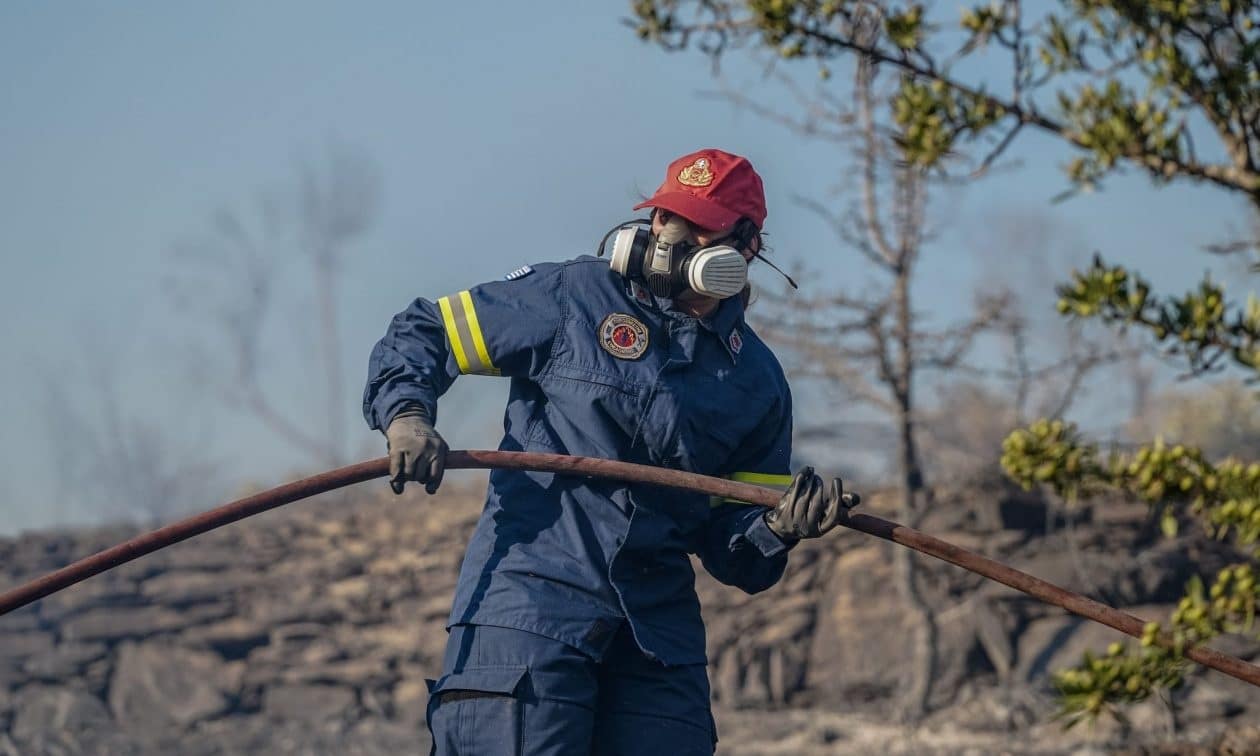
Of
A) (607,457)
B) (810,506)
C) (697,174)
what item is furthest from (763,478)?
(697,174)

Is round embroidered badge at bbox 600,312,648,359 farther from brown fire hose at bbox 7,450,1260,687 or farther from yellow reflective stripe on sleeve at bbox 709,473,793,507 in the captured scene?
yellow reflective stripe on sleeve at bbox 709,473,793,507

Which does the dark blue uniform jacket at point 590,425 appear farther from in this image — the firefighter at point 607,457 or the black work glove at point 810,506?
the black work glove at point 810,506

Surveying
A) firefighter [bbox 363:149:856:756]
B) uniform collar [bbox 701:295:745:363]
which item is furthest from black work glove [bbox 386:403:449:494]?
uniform collar [bbox 701:295:745:363]

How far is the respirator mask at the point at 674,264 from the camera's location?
3701 millimetres

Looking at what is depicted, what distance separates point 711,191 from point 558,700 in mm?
1255

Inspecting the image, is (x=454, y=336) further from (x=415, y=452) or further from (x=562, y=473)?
(x=562, y=473)

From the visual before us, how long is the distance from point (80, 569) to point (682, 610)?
4.58 feet

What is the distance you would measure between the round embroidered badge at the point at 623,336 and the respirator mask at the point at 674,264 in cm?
11

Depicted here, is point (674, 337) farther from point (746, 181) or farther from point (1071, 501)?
point (1071, 501)

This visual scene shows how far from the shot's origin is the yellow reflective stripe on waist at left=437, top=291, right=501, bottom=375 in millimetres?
3688

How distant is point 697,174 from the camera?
152 inches

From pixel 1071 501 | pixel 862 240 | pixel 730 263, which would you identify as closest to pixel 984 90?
pixel 1071 501

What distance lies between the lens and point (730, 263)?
372 cm

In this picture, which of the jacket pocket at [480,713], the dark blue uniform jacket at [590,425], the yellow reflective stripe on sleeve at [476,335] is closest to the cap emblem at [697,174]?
the dark blue uniform jacket at [590,425]
